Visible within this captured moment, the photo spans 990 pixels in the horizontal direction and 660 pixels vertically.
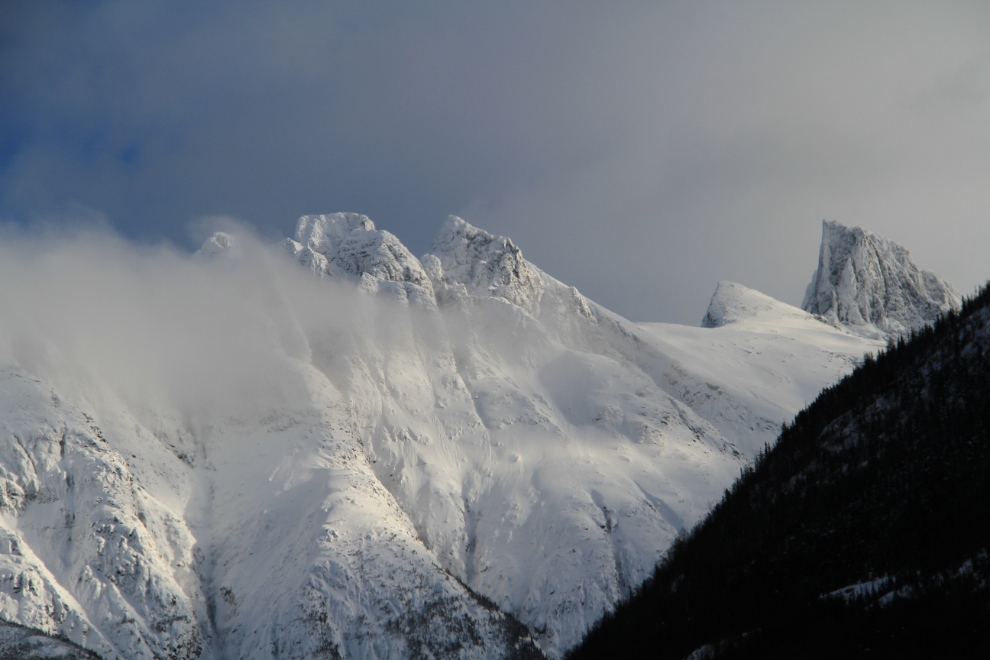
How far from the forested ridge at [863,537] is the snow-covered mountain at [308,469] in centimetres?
3837

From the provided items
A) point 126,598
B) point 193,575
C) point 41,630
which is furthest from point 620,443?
point 41,630

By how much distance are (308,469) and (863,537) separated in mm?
101691

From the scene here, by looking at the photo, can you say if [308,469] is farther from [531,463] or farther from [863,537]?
[863,537]

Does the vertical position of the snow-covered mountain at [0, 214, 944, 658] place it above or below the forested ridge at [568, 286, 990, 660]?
below

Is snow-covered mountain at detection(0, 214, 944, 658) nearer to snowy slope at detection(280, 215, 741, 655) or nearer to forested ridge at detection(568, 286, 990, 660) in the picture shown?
snowy slope at detection(280, 215, 741, 655)

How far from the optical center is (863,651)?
177 feet

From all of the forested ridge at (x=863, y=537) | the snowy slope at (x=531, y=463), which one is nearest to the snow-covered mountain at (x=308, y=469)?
the snowy slope at (x=531, y=463)

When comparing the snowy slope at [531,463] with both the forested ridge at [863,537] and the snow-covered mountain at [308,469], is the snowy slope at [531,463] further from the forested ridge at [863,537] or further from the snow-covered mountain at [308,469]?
the forested ridge at [863,537]

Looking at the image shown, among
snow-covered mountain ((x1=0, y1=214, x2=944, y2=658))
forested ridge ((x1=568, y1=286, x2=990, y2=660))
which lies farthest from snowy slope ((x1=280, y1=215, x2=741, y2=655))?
forested ridge ((x1=568, y1=286, x2=990, y2=660))

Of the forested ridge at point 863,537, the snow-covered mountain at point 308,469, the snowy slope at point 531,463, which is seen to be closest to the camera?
→ the forested ridge at point 863,537

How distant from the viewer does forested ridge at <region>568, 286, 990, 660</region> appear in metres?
55.1

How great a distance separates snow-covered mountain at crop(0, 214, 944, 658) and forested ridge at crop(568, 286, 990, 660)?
126ft

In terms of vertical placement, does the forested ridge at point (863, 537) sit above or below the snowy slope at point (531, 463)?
above

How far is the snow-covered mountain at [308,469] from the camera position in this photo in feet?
367
